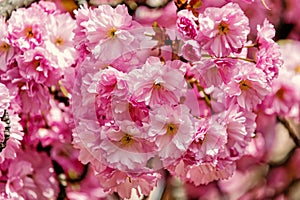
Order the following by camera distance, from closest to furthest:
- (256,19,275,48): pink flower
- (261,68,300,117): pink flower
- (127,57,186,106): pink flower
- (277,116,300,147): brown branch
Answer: (127,57,186,106): pink flower < (256,19,275,48): pink flower < (261,68,300,117): pink flower < (277,116,300,147): brown branch

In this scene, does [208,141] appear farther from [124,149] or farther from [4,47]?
[4,47]

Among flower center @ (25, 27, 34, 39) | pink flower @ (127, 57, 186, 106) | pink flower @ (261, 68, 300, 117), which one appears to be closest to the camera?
pink flower @ (127, 57, 186, 106)

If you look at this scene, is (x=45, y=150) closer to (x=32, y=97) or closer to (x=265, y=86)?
(x=32, y=97)

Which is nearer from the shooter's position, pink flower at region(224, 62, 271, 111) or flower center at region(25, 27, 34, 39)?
pink flower at region(224, 62, 271, 111)

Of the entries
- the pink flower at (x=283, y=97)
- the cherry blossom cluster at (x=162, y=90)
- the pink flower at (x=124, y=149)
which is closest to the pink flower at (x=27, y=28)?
the cherry blossom cluster at (x=162, y=90)

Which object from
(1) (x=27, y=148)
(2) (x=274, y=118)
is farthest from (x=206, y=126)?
(2) (x=274, y=118)

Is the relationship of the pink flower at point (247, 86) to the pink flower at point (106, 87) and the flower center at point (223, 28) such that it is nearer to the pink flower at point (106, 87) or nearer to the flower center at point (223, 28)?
the flower center at point (223, 28)

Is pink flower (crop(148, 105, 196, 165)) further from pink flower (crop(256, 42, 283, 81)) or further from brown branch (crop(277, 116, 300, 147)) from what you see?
brown branch (crop(277, 116, 300, 147))

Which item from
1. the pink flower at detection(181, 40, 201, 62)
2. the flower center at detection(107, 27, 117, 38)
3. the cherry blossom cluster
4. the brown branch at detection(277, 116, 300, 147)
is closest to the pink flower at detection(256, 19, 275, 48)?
the cherry blossom cluster

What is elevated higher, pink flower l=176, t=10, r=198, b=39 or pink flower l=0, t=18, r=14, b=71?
pink flower l=176, t=10, r=198, b=39
